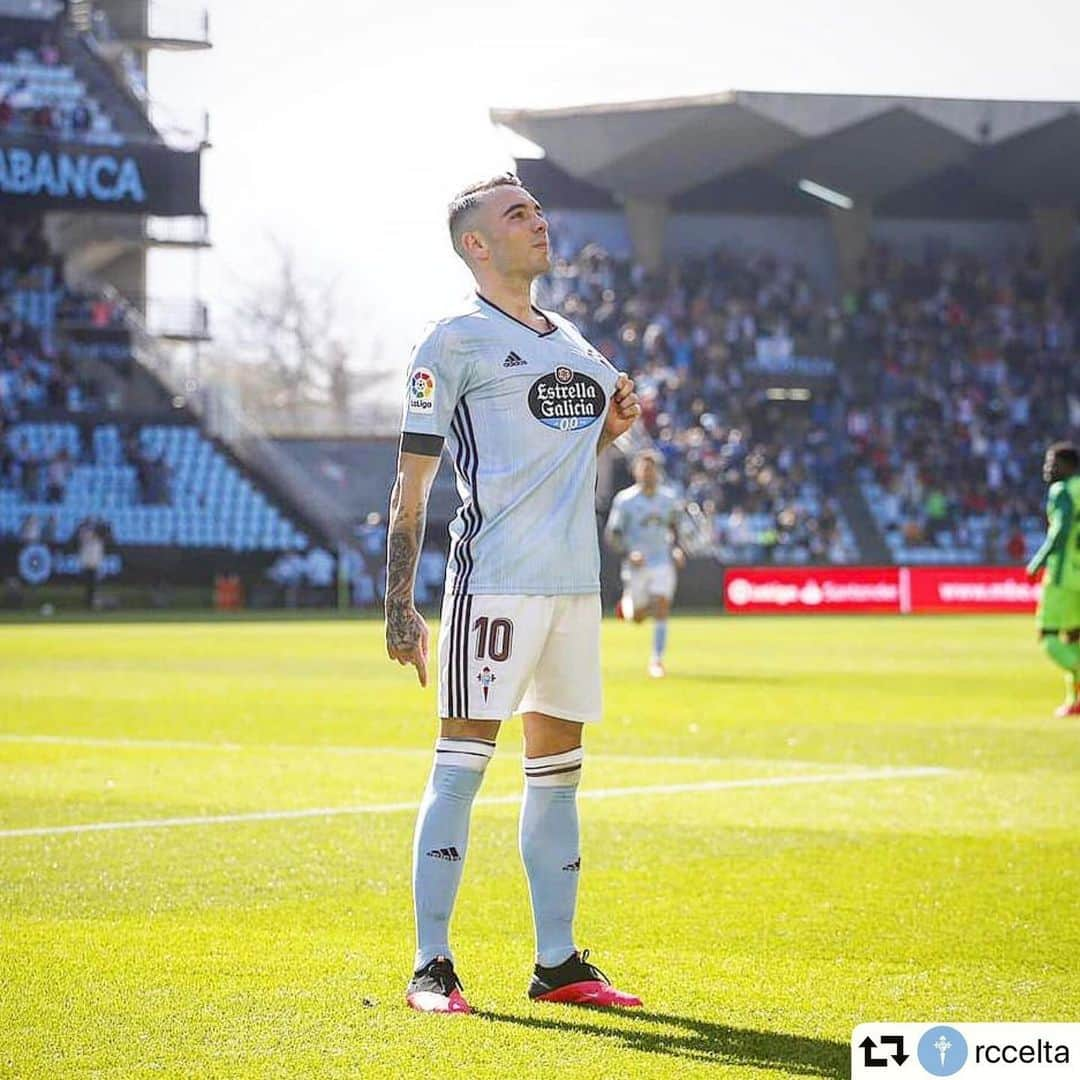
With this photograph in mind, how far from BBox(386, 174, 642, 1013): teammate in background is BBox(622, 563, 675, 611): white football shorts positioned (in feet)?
58.9

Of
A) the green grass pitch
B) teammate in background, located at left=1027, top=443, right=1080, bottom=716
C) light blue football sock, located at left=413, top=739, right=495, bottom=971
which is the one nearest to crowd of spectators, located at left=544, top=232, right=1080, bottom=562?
teammate in background, located at left=1027, top=443, right=1080, bottom=716

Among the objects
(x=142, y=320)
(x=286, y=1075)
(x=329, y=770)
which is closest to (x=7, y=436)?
(x=142, y=320)

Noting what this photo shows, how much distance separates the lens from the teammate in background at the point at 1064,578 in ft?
58.3

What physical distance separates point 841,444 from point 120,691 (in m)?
35.0

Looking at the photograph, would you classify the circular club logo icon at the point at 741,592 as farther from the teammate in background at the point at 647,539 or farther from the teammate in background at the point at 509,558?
the teammate in background at the point at 509,558

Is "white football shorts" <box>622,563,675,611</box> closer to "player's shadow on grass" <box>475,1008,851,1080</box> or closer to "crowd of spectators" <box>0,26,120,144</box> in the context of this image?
"player's shadow on grass" <box>475,1008,851,1080</box>

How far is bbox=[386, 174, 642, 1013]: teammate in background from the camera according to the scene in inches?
247

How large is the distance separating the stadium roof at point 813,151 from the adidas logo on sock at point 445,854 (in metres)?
43.7

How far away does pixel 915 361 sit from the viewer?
5491 cm

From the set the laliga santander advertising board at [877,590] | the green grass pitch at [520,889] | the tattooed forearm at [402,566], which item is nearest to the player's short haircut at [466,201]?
the tattooed forearm at [402,566]

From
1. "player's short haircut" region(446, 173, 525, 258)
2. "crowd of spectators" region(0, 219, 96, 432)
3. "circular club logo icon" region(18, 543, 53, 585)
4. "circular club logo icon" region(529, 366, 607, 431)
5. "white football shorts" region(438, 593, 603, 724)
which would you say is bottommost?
"circular club logo icon" region(18, 543, 53, 585)

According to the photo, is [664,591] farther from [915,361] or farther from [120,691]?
[915,361]

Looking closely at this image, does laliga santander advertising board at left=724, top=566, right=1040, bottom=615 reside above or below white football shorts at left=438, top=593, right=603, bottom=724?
below

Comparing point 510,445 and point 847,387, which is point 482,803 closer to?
point 510,445
